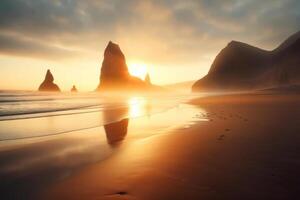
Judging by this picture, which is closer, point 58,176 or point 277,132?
point 58,176

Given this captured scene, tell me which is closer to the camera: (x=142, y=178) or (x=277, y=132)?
(x=142, y=178)

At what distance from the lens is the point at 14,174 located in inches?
211

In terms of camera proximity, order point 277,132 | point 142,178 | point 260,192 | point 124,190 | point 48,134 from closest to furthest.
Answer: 1. point 260,192
2. point 124,190
3. point 142,178
4. point 277,132
5. point 48,134

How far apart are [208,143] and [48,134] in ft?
27.4

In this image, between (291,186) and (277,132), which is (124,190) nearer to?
(291,186)

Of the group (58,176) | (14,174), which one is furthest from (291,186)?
(14,174)

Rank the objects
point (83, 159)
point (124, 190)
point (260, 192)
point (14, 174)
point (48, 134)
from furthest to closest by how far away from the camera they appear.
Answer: point (48, 134) < point (83, 159) < point (14, 174) < point (124, 190) < point (260, 192)

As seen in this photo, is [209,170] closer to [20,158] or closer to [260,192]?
[260,192]

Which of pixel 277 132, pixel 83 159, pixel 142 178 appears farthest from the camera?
pixel 277 132

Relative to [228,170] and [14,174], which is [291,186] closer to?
[228,170]

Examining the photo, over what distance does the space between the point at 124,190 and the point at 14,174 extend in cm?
320

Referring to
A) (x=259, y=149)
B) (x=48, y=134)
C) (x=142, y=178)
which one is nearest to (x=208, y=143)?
(x=259, y=149)

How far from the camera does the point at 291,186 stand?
13.3ft

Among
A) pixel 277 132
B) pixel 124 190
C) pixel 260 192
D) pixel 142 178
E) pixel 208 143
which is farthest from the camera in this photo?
pixel 277 132
